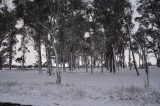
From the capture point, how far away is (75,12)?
1132 inches

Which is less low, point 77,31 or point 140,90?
point 77,31

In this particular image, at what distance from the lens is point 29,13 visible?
2573cm

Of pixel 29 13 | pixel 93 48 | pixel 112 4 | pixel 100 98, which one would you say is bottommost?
pixel 100 98

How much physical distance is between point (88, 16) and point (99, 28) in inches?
177

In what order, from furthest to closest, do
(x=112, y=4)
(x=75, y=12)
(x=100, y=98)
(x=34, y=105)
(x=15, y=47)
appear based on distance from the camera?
(x=15, y=47), (x=112, y=4), (x=75, y=12), (x=100, y=98), (x=34, y=105)

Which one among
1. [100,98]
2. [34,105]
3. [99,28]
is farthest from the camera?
[99,28]

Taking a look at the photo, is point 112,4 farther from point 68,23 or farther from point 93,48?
point 93,48

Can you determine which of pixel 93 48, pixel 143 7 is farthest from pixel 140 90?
pixel 93 48

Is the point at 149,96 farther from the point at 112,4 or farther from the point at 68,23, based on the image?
the point at 112,4

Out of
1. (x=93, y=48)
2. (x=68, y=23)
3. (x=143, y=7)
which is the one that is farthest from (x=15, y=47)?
(x=143, y=7)

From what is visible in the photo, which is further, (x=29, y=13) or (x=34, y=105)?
(x=29, y=13)

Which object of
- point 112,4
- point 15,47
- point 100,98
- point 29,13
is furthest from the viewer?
point 15,47

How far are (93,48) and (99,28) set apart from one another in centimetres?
893

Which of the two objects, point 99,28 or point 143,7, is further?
point 99,28
